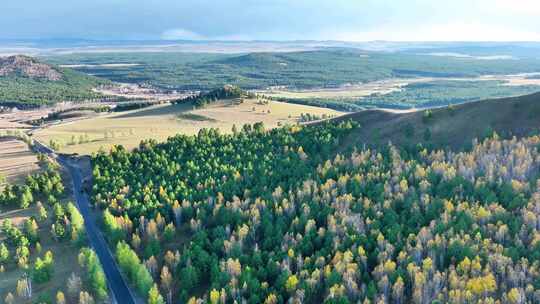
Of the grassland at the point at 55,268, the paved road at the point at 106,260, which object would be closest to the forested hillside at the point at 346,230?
the paved road at the point at 106,260

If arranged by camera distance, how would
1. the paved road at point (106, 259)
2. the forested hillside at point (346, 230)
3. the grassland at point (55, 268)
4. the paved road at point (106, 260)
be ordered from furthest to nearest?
the grassland at point (55, 268)
the paved road at point (106, 259)
the paved road at point (106, 260)
the forested hillside at point (346, 230)

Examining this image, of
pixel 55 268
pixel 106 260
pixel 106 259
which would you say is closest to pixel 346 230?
pixel 106 260

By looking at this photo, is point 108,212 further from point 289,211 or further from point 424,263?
point 424,263

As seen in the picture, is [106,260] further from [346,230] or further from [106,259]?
[346,230]

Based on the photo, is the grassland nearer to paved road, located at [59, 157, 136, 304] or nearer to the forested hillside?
paved road, located at [59, 157, 136, 304]

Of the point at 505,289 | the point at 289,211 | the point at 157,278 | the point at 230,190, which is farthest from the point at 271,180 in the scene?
the point at 505,289

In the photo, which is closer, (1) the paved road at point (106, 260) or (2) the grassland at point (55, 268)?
(1) the paved road at point (106, 260)

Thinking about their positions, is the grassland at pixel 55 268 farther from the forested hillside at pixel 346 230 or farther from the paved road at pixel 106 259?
the forested hillside at pixel 346 230

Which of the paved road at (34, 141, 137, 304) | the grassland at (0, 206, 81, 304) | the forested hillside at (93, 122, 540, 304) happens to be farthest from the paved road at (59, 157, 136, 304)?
the grassland at (0, 206, 81, 304)

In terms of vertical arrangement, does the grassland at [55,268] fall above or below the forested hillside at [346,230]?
below

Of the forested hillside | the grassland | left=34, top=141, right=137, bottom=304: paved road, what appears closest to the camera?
the forested hillside
